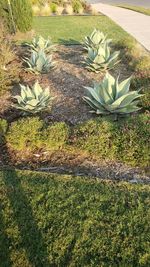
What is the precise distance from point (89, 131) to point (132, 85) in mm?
2303

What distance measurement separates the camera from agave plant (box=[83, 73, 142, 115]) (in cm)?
624

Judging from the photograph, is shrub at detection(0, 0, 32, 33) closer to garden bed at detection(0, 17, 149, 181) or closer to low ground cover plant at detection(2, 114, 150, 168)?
garden bed at detection(0, 17, 149, 181)

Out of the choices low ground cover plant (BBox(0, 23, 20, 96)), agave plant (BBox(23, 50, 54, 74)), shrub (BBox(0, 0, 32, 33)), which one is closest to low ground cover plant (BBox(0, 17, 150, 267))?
low ground cover plant (BBox(0, 23, 20, 96))

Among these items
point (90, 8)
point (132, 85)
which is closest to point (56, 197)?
point (132, 85)

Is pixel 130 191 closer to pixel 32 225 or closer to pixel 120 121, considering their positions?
pixel 32 225

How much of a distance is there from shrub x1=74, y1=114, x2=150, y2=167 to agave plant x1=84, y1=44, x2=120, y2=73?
286 cm

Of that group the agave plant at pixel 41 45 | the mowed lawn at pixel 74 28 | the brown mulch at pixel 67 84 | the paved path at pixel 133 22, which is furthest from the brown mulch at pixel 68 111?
the paved path at pixel 133 22

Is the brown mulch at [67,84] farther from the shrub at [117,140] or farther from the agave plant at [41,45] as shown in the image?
the shrub at [117,140]

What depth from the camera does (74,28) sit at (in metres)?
14.5

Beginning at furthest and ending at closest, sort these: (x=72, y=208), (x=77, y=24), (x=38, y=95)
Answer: (x=77, y=24) → (x=38, y=95) → (x=72, y=208)

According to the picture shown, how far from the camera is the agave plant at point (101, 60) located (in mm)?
8398

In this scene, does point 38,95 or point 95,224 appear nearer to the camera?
point 95,224

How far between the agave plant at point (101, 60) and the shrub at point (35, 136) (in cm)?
288

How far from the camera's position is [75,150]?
5633mm
